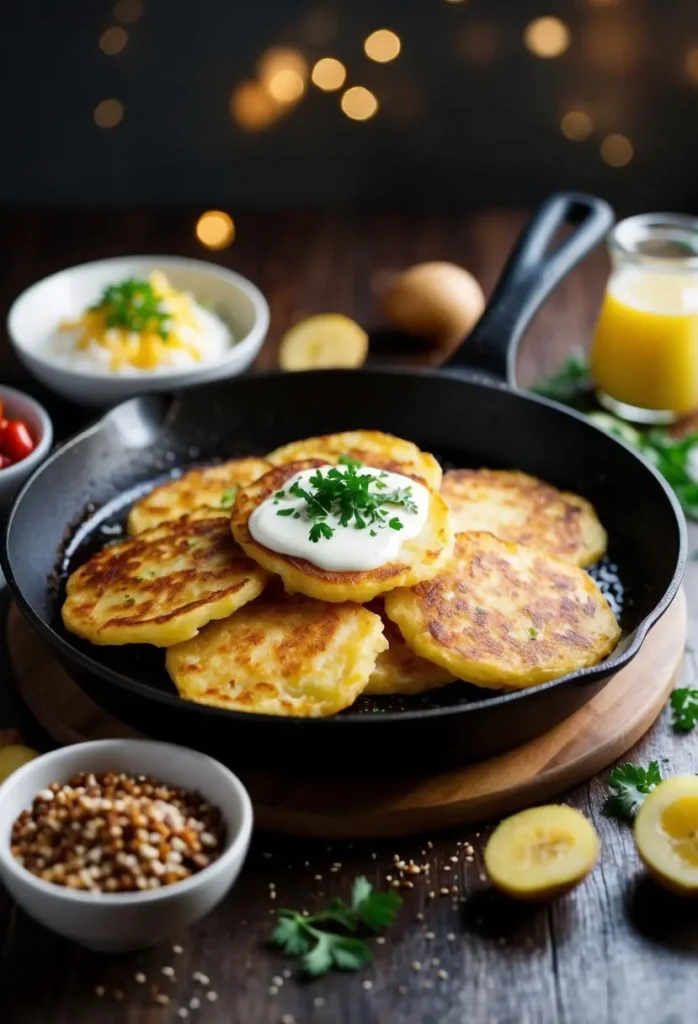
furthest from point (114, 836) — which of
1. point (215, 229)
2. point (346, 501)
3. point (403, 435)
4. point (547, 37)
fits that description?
point (547, 37)

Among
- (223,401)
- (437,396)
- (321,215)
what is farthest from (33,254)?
(437,396)

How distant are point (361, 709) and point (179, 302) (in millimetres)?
2160

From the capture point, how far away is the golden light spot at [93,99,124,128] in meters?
5.72

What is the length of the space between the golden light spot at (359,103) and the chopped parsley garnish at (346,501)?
313cm

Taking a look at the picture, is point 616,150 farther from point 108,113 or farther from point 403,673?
point 403,673

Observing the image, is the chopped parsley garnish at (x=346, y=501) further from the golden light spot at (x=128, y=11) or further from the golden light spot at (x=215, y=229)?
the golden light spot at (x=128, y=11)

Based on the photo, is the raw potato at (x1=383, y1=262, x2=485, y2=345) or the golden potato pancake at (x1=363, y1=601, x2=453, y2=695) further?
the raw potato at (x1=383, y1=262, x2=485, y2=345)

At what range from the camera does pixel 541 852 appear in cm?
266

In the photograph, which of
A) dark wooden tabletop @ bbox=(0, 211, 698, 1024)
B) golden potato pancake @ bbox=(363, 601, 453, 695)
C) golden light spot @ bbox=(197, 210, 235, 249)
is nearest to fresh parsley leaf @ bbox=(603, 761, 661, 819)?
dark wooden tabletop @ bbox=(0, 211, 698, 1024)

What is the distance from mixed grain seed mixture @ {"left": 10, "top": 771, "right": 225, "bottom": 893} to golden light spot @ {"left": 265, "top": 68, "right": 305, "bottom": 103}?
12.9 ft

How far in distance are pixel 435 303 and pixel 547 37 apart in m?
1.53

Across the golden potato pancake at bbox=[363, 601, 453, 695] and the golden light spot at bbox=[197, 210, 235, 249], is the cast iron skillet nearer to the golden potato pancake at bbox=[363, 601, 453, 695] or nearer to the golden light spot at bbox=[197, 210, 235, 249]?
the golden potato pancake at bbox=[363, 601, 453, 695]

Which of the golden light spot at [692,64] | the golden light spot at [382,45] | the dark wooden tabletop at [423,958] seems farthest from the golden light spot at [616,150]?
the dark wooden tabletop at [423,958]

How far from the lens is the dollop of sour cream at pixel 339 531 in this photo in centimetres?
295
